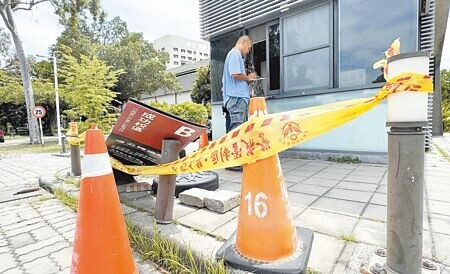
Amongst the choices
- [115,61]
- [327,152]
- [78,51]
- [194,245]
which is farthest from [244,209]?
[78,51]

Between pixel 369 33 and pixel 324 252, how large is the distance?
14.2 feet

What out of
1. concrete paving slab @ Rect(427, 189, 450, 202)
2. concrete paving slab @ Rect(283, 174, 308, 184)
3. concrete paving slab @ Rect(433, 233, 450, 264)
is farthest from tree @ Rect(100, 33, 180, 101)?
concrete paving slab @ Rect(433, 233, 450, 264)

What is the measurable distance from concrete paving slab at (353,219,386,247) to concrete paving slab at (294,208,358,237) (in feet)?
0.18

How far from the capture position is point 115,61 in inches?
921

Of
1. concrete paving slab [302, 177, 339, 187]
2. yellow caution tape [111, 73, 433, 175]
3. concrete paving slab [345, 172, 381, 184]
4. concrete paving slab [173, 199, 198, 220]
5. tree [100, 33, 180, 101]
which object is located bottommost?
concrete paving slab [173, 199, 198, 220]

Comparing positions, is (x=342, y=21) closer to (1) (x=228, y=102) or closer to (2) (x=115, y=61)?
(1) (x=228, y=102)

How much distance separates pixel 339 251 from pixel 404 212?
0.65 m

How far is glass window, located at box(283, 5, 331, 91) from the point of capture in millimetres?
5023

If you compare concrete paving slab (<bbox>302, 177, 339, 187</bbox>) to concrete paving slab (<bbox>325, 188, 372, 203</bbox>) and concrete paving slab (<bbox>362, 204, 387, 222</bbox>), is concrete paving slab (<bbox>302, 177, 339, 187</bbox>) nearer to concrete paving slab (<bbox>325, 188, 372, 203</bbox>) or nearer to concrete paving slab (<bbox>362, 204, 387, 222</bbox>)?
concrete paving slab (<bbox>325, 188, 372, 203</bbox>)

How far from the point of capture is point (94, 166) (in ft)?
5.50

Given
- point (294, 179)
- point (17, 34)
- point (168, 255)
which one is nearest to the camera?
point (168, 255)

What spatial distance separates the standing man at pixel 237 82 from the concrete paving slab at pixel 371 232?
255 centimetres

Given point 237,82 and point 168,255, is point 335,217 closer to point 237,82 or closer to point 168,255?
point 168,255

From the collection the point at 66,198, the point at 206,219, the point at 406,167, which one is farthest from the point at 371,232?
the point at 66,198
